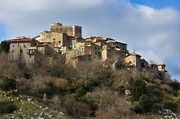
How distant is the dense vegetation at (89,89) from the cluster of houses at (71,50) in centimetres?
197

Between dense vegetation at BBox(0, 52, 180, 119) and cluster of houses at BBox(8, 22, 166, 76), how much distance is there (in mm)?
1968

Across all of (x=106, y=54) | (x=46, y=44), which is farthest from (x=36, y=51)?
(x=106, y=54)

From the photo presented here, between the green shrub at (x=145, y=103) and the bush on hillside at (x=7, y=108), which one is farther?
the green shrub at (x=145, y=103)

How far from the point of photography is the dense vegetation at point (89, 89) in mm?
53875

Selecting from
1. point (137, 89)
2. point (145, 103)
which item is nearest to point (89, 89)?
point (137, 89)

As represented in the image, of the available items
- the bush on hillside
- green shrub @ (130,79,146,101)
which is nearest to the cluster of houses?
green shrub @ (130,79,146,101)

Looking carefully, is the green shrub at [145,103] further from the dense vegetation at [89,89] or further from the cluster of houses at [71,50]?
the cluster of houses at [71,50]

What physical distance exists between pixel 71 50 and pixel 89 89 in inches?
507

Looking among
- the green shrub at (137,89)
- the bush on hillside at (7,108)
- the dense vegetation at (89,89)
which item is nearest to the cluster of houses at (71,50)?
the dense vegetation at (89,89)

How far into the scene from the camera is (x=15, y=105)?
165ft

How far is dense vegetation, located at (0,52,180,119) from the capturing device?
53.9m

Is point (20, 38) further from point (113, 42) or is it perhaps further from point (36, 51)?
point (113, 42)

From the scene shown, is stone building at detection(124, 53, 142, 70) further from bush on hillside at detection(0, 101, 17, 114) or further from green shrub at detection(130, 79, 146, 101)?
bush on hillside at detection(0, 101, 17, 114)

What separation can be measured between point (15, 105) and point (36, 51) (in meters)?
18.4
